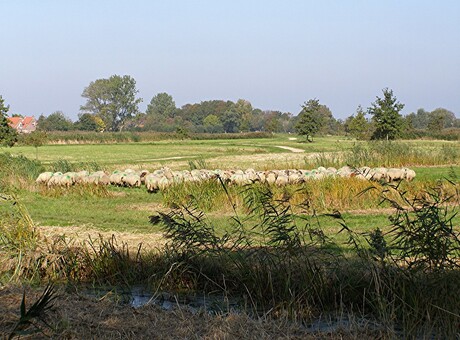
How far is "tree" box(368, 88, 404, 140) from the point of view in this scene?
45906 millimetres

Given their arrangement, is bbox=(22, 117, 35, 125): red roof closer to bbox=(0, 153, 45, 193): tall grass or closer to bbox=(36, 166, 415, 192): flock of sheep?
bbox=(0, 153, 45, 193): tall grass

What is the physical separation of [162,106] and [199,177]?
15560 centimetres

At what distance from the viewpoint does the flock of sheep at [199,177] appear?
17562mm

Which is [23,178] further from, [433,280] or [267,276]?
[433,280]

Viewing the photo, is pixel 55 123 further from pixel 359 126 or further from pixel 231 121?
pixel 359 126

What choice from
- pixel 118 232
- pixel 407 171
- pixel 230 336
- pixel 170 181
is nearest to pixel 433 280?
pixel 230 336

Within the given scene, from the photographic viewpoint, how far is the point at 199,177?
17.2 m

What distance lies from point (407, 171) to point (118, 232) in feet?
37.9

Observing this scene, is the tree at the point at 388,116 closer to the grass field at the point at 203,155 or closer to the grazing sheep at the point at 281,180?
the grass field at the point at 203,155

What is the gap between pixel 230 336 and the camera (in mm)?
5027

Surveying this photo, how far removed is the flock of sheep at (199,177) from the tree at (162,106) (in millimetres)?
148707

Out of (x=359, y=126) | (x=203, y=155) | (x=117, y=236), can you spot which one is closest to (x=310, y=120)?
(x=359, y=126)

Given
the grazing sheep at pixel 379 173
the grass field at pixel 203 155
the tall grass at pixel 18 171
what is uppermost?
the tall grass at pixel 18 171

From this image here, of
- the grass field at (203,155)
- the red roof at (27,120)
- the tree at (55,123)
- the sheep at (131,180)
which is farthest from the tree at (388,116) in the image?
the red roof at (27,120)
